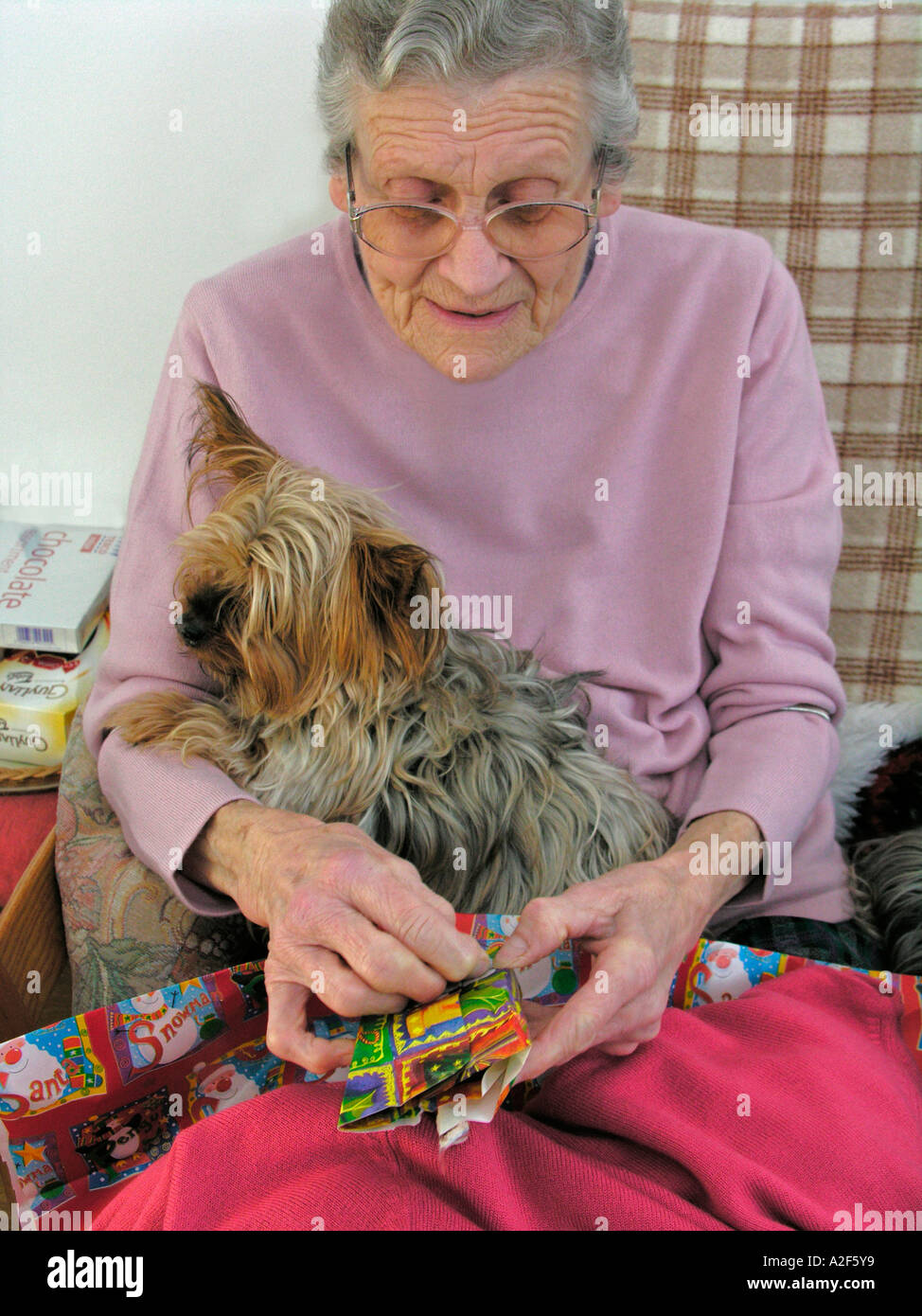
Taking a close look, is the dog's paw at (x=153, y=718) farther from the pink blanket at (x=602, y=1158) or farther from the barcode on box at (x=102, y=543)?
the barcode on box at (x=102, y=543)

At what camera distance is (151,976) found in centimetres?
139

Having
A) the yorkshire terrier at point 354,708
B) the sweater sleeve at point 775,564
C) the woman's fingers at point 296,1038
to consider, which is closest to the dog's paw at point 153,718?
the yorkshire terrier at point 354,708

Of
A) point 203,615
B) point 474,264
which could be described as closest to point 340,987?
point 203,615

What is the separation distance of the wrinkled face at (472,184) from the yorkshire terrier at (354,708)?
0.26 m

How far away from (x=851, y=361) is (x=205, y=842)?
1.42 m

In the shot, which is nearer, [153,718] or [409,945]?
[409,945]

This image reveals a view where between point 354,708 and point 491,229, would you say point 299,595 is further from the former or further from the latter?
A: point 491,229

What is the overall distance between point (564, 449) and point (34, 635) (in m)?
1.02

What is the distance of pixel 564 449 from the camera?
159 centimetres

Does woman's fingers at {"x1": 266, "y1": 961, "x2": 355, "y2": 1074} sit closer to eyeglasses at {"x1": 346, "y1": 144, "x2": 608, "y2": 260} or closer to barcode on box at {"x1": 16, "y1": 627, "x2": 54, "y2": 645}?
eyeglasses at {"x1": 346, "y1": 144, "x2": 608, "y2": 260}

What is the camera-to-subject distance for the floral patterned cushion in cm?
139

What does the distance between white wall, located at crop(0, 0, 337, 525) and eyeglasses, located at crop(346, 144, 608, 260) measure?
66 centimetres
